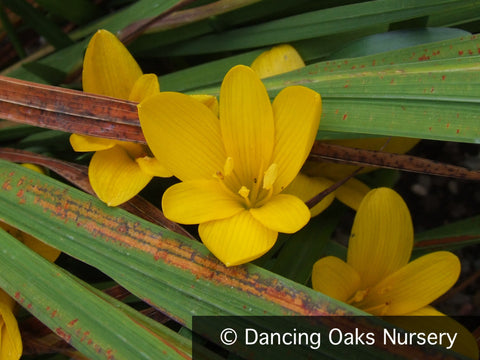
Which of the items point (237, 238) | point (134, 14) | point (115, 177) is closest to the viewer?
point (237, 238)

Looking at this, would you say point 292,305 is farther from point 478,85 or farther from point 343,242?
point 343,242

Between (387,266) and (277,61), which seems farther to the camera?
(277,61)

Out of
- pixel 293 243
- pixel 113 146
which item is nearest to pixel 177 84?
pixel 113 146

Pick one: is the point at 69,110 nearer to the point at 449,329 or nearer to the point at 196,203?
the point at 196,203

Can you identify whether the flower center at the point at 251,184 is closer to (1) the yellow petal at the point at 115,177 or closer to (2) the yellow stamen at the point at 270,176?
(2) the yellow stamen at the point at 270,176

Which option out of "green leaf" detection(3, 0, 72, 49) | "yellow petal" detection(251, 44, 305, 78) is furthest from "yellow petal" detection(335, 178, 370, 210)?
"green leaf" detection(3, 0, 72, 49)

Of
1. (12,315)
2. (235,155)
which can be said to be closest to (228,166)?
(235,155)
